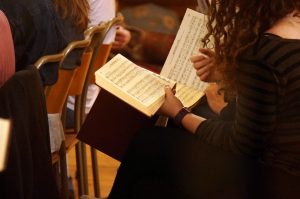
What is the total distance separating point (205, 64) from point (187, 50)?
0.17 metres

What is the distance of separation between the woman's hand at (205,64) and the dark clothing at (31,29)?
392mm

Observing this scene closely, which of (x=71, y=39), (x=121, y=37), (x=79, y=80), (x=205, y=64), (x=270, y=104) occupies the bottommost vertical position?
(x=121, y=37)

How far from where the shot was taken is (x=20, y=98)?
115cm

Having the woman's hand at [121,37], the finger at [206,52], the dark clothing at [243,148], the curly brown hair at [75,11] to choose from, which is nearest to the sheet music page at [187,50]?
the finger at [206,52]

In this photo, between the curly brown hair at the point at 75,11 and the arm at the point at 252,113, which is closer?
the arm at the point at 252,113

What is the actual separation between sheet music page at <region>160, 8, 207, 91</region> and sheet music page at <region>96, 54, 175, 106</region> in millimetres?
124

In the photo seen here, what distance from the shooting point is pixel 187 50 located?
5.57 ft

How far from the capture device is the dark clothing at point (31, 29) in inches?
65.7

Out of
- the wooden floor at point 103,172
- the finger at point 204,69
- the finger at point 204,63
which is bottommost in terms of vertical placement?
the wooden floor at point 103,172

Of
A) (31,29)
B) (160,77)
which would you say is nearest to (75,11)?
(31,29)

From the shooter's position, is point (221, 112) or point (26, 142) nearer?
point (26, 142)

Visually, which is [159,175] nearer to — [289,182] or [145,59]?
[289,182]

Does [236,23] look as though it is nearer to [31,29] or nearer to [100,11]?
[31,29]

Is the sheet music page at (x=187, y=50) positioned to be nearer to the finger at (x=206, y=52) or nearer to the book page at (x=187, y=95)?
the book page at (x=187, y=95)
